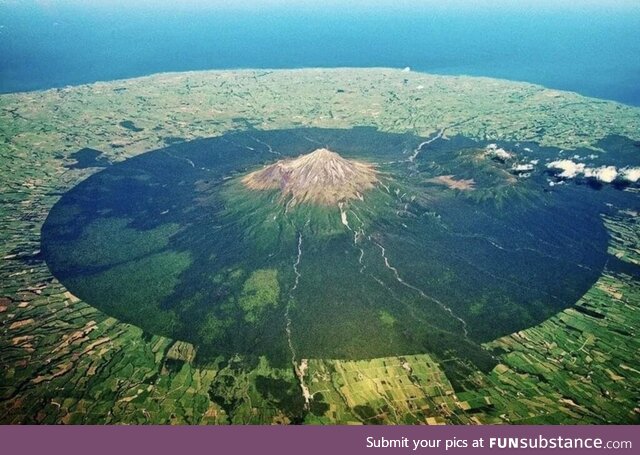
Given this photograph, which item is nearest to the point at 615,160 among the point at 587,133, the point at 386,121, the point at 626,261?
the point at 587,133

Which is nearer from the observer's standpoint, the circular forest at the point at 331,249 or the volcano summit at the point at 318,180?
the circular forest at the point at 331,249

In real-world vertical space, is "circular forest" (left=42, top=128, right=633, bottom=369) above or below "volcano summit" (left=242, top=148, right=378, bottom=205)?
below

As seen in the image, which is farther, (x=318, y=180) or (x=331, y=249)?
(x=318, y=180)

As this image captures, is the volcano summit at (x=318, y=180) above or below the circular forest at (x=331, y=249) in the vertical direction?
above

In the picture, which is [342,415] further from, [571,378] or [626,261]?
[626,261]

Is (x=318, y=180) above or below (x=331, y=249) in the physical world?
above
